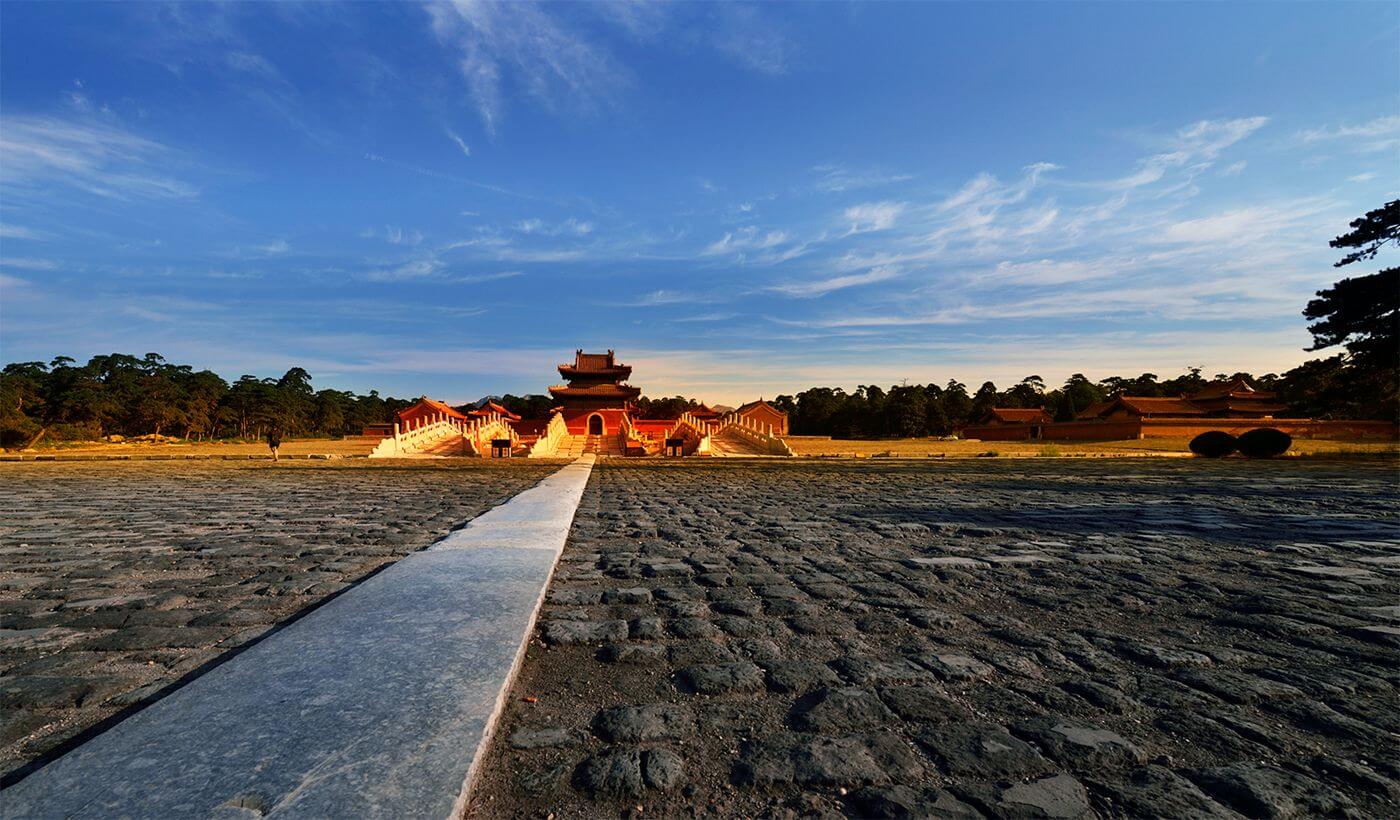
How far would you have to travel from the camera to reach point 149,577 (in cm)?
362

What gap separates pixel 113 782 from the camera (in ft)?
4.29

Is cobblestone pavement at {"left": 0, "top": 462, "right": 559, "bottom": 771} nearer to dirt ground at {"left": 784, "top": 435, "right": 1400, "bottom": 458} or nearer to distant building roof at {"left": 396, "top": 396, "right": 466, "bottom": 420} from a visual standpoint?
dirt ground at {"left": 784, "top": 435, "right": 1400, "bottom": 458}

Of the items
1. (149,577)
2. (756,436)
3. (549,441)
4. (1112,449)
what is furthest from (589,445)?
(149,577)

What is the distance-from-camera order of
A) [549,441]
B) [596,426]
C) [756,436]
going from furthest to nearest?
[596,426] → [756,436] → [549,441]

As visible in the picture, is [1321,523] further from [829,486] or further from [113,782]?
[113,782]

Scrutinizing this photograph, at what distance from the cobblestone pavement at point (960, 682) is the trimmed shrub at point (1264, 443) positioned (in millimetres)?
20409

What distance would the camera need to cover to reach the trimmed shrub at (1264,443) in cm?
1973

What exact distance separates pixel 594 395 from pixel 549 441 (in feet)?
39.0

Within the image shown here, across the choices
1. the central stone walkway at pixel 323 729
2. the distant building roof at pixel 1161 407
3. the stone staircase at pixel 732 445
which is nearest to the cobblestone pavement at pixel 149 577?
A: the central stone walkway at pixel 323 729

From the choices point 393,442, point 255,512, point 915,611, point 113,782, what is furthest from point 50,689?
point 393,442

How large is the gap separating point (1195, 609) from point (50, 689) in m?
4.74

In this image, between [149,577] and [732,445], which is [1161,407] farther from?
[149,577]

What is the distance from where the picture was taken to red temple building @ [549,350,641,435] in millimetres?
37594

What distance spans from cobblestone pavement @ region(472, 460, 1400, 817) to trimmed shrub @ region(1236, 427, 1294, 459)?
67.0 ft
